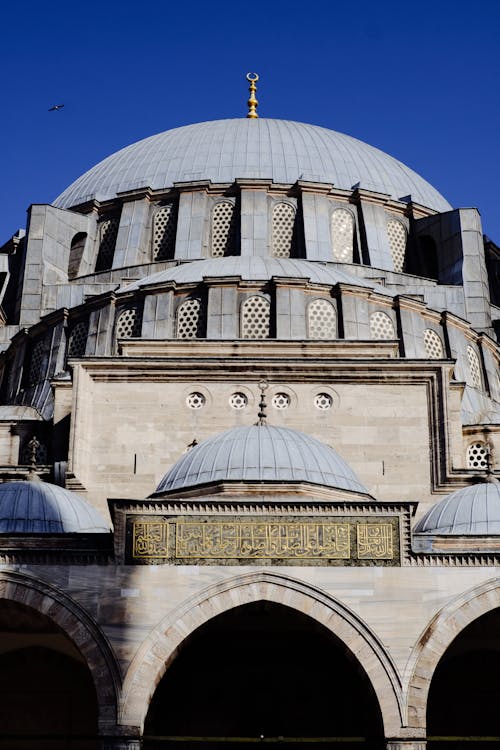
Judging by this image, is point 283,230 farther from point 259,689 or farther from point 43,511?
point 259,689

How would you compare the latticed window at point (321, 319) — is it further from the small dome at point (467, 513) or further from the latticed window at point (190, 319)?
the small dome at point (467, 513)

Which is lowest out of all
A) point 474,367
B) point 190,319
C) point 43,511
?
point 43,511

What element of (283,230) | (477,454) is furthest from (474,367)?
(283,230)

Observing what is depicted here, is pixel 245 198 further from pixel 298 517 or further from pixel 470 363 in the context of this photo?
pixel 298 517

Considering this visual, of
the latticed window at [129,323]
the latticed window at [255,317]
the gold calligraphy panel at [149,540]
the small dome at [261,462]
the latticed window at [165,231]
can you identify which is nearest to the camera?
the gold calligraphy panel at [149,540]

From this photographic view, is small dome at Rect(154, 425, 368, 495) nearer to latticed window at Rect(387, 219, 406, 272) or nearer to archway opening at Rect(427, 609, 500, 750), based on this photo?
archway opening at Rect(427, 609, 500, 750)

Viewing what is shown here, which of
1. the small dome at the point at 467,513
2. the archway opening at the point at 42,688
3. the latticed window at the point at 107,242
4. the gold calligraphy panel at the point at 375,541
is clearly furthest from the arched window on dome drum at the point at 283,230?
the gold calligraphy panel at the point at 375,541

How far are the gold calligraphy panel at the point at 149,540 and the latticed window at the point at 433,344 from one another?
1168 centimetres

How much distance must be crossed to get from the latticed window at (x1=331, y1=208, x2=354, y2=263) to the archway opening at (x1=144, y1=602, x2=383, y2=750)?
1485 centimetres

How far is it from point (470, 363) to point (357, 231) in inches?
235

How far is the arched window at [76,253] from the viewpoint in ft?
116

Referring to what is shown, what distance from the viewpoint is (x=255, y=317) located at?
28.2 metres

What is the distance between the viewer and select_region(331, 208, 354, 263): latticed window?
3441cm

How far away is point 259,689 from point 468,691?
324 centimetres
